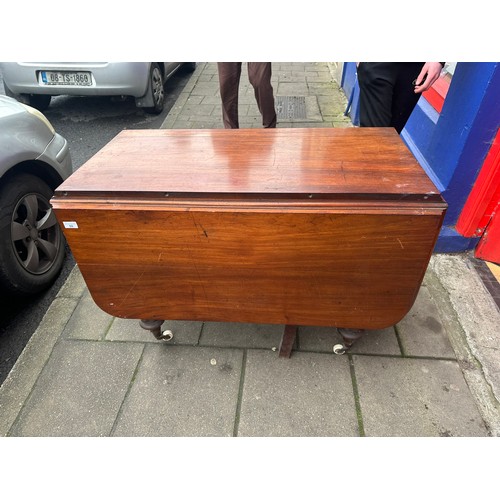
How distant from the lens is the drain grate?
4484 millimetres

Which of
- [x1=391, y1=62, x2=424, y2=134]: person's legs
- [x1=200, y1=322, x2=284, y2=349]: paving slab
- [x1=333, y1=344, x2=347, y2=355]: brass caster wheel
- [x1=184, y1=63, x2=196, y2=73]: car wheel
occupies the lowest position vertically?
[x1=184, y1=63, x2=196, y2=73]: car wheel

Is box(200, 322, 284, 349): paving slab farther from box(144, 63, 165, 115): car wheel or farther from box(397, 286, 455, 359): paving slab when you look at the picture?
box(144, 63, 165, 115): car wheel

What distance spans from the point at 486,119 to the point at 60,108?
5.17 m

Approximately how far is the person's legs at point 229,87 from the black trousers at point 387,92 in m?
1.41

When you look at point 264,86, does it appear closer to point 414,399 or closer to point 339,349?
point 339,349

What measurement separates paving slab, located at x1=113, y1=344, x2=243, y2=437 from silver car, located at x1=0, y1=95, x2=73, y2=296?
0.93 m

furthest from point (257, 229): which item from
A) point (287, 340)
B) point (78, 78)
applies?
point (78, 78)

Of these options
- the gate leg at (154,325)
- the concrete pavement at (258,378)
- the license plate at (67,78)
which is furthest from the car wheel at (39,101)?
the gate leg at (154,325)

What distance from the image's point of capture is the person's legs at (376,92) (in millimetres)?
1905

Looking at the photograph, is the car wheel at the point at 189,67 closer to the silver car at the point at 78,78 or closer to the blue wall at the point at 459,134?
the silver car at the point at 78,78

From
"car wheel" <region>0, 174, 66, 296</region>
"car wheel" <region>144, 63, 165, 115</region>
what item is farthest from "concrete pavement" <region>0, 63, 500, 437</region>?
"car wheel" <region>144, 63, 165, 115</region>

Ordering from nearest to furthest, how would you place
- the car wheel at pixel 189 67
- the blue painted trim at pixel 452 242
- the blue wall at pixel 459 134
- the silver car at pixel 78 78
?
the blue wall at pixel 459 134 → the blue painted trim at pixel 452 242 → the silver car at pixel 78 78 → the car wheel at pixel 189 67

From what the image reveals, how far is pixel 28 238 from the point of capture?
2.13 metres

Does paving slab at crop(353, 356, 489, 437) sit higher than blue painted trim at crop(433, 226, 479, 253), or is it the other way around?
blue painted trim at crop(433, 226, 479, 253)
